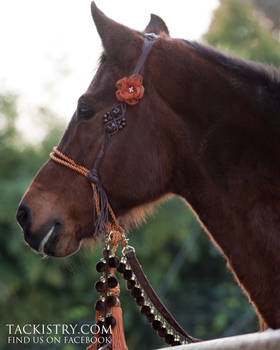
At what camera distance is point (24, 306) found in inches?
281

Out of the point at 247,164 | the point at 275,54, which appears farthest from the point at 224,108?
the point at 275,54

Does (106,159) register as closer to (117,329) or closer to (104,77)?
(104,77)

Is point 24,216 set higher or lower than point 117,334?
higher

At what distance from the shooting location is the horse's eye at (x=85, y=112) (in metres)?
2.45

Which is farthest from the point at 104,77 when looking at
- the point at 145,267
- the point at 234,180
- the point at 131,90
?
the point at 145,267

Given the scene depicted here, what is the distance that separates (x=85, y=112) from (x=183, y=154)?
0.48 meters

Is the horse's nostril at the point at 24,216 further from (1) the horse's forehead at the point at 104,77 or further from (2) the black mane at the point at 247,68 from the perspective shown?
(2) the black mane at the point at 247,68

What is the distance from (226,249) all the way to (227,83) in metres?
0.72

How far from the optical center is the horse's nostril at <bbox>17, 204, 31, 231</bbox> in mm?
2414

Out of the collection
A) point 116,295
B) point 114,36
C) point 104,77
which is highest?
point 114,36

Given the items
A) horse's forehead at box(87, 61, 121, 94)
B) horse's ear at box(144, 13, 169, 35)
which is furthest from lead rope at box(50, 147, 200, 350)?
horse's ear at box(144, 13, 169, 35)

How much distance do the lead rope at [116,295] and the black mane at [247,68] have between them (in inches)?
30.1

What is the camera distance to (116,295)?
8.29 feet

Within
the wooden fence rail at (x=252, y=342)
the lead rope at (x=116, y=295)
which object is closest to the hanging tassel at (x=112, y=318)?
the lead rope at (x=116, y=295)
